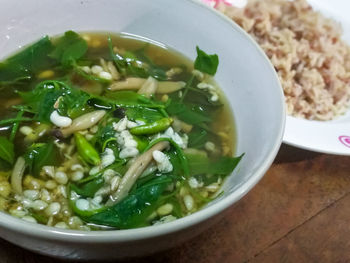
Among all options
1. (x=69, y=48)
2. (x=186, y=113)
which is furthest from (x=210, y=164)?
(x=69, y=48)

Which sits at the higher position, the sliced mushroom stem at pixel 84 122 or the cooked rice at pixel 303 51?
the sliced mushroom stem at pixel 84 122

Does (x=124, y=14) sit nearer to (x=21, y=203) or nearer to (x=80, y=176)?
(x=80, y=176)

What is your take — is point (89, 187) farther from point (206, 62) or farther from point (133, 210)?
point (206, 62)

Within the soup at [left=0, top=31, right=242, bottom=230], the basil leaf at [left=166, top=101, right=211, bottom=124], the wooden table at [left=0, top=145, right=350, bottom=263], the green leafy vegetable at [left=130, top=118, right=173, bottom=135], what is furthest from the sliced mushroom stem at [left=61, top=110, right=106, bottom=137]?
the wooden table at [left=0, top=145, right=350, bottom=263]

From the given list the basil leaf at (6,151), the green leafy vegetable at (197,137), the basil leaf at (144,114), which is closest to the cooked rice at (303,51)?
the green leafy vegetable at (197,137)

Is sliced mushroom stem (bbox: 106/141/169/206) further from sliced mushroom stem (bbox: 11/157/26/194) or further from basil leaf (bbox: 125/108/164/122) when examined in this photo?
sliced mushroom stem (bbox: 11/157/26/194)

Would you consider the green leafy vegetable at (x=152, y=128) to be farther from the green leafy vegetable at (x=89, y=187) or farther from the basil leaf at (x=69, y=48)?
the basil leaf at (x=69, y=48)

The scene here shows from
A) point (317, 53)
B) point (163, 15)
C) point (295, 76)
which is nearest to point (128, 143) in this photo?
point (163, 15)
